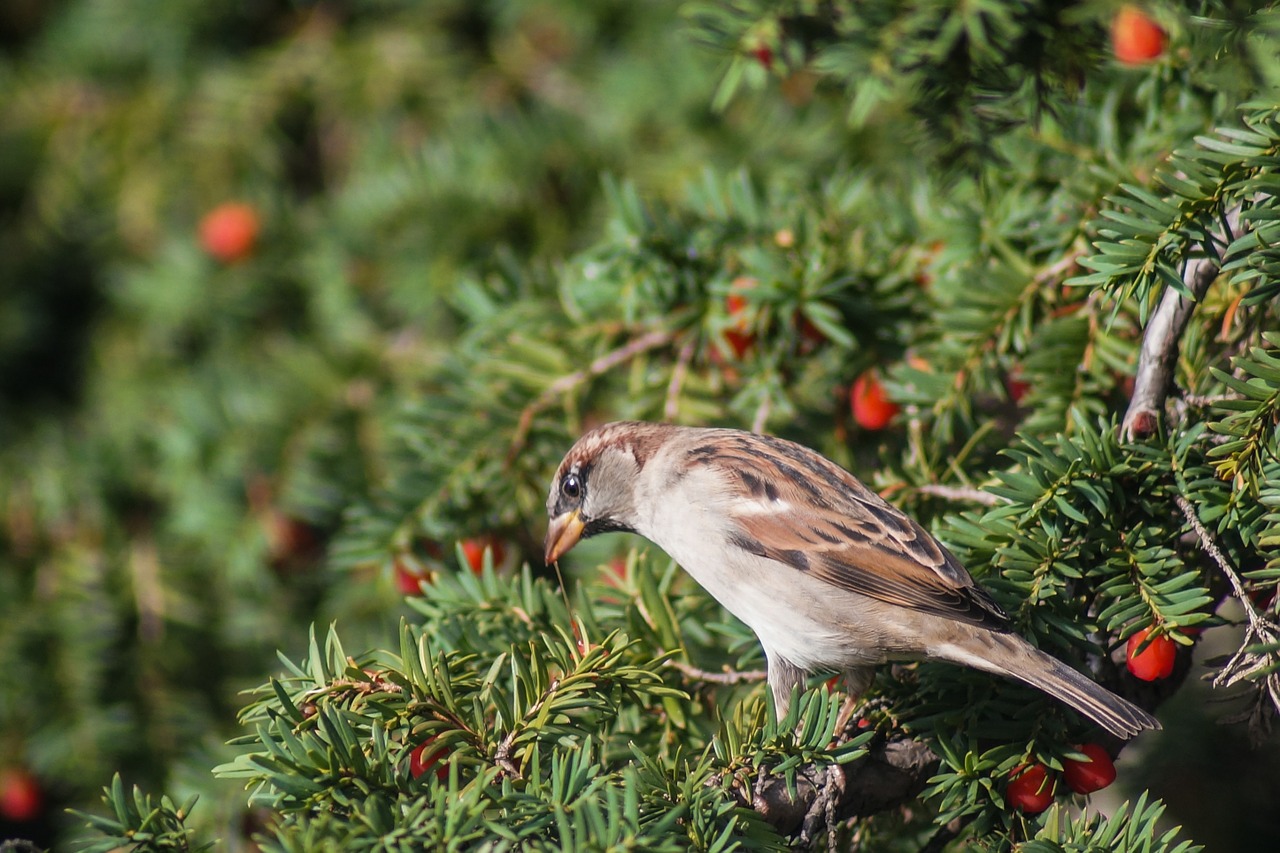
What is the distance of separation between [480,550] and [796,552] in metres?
0.78

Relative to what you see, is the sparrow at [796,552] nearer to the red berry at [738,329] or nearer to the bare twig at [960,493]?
the bare twig at [960,493]

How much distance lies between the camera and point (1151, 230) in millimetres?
1696

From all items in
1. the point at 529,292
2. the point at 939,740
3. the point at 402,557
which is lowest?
the point at 402,557

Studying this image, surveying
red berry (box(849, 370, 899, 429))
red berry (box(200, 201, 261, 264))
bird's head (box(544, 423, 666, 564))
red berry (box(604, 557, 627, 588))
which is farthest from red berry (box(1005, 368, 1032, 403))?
red berry (box(200, 201, 261, 264))

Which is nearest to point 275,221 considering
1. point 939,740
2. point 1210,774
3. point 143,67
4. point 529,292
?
point 143,67

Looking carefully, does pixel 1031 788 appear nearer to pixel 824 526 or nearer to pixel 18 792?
pixel 824 526

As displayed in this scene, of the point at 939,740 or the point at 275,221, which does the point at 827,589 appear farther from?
the point at 275,221

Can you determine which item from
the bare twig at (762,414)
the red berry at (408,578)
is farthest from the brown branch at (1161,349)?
the red berry at (408,578)

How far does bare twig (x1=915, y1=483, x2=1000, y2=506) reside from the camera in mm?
2034

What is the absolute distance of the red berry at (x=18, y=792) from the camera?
3.00 meters

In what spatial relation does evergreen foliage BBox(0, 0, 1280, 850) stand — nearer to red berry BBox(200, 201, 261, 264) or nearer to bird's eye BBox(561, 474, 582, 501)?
red berry BBox(200, 201, 261, 264)

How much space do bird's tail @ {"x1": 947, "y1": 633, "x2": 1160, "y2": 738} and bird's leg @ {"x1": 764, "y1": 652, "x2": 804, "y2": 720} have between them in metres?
0.41

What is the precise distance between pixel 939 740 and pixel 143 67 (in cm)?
386

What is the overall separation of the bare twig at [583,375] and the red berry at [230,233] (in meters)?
1.70
